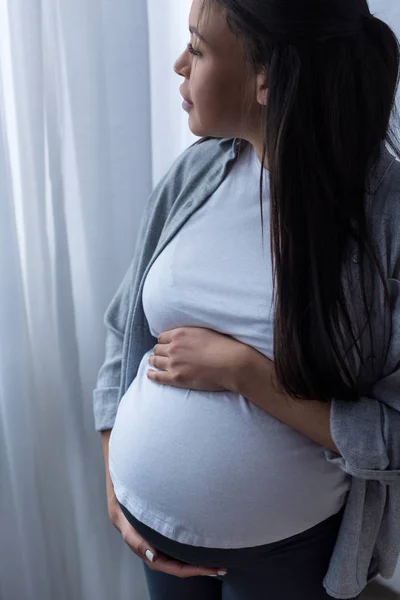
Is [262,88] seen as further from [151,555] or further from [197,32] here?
[151,555]

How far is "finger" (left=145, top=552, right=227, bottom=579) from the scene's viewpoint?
0.90 meters

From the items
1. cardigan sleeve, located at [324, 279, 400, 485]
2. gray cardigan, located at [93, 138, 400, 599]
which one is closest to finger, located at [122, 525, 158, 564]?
gray cardigan, located at [93, 138, 400, 599]

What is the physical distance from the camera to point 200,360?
0.86 metres

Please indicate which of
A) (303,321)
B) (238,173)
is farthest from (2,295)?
(303,321)

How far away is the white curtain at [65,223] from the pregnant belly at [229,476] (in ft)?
1.40

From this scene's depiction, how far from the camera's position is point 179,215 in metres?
0.96

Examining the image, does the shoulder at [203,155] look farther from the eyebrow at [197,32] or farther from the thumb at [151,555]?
the thumb at [151,555]

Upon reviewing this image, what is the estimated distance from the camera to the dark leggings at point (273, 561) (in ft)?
2.79

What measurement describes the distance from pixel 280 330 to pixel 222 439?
6.2 inches

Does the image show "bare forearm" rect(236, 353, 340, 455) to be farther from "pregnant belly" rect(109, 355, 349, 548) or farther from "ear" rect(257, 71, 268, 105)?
"ear" rect(257, 71, 268, 105)

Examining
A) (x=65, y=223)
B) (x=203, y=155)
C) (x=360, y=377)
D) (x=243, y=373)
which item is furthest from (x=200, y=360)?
(x=65, y=223)

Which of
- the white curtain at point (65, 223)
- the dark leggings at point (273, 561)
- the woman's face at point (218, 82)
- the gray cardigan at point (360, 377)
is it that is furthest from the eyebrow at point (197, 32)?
the dark leggings at point (273, 561)

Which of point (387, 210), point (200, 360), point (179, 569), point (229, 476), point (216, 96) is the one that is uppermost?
point (216, 96)

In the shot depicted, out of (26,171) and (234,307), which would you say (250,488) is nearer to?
(234,307)
